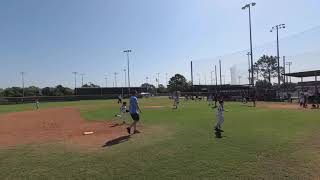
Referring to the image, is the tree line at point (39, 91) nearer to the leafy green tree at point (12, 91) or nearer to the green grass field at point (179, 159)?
the leafy green tree at point (12, 91)

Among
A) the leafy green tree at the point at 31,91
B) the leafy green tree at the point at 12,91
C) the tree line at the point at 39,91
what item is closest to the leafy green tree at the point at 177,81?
the tree line at the point at 39,91

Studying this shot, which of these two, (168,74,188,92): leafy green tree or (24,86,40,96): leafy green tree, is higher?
(168,74,188,92): leafy green tree

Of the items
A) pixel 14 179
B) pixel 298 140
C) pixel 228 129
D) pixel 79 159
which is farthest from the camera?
pixel 228 129

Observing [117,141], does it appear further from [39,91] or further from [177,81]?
[177,81]

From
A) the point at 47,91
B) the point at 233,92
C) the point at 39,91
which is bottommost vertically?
the point at 233,92

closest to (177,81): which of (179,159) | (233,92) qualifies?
(233,92)

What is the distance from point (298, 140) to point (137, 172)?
651cm

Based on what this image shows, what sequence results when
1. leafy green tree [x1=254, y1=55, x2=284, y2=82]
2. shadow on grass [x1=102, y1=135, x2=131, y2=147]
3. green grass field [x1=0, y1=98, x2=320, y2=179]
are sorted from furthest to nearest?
leafy green tree [x1=254, y1=55, x2=284, y2=82]
shadow on grass [x1=102, y1=135, x2=131, y2=147]
green grass field [x1=0, y1=98, x2=320, y2=179]

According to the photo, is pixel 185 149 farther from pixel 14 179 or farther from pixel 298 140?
pixel 14 179

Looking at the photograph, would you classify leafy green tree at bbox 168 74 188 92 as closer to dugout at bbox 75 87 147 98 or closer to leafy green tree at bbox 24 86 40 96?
dugout at bbox 75 87 147 98

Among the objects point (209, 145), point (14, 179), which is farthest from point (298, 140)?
point (14, 179)

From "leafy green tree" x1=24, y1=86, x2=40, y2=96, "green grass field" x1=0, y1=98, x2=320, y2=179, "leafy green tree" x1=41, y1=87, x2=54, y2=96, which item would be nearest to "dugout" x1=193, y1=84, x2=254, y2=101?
"green grass field" x1=0, y1=98, x2=320, y2=179

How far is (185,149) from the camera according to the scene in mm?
12398

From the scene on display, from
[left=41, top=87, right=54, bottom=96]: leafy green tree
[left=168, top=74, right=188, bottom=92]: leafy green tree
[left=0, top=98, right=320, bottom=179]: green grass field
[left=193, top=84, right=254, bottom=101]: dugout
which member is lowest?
[left=0, top=98, right=320, bottom=179]: green grass field
